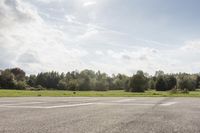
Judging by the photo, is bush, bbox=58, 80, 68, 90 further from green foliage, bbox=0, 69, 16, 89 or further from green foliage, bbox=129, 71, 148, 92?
green foliage, bbox=129, 71, 148, 92

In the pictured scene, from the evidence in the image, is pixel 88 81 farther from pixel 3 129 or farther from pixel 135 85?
pixel 3 129

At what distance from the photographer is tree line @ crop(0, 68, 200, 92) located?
386 feet

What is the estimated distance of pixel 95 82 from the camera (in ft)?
454

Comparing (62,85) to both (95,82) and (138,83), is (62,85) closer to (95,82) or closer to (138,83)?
(95,82)

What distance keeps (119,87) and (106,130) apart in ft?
495

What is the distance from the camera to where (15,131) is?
5.91 meters

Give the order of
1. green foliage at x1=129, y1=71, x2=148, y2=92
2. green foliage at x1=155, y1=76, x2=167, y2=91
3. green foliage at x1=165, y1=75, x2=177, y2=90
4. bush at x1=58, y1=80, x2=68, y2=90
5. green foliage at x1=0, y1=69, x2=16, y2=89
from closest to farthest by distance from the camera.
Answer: green foliage at x1=129, y1=71, x2=148, y2=92 < green foliage at x1=0, y1=69, x2=16, y2=89 < green foliage at x1=155, y1=76, x2=167, y2=91 < green foliage at x1=165, y1=75, x2=177, y2=90 < bush at x1=58, y1=80, x2=68, y2=90

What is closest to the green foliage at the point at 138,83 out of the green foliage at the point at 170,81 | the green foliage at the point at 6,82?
the green foliage at the point at 170,81

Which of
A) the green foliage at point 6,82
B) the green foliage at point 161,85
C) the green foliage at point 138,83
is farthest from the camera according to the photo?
the green foliage at point 161,85

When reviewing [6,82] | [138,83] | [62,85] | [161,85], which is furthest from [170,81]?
[6,82]

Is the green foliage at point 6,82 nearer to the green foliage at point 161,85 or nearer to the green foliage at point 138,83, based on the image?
the green foliage at point 138,83

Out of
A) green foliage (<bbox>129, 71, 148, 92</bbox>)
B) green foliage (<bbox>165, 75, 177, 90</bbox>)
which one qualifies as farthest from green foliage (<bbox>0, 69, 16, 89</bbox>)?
green foliage (<bbox>165, 75, 177, 90</bbox>)

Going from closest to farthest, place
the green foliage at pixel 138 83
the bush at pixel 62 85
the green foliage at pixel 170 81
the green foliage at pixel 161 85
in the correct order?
the green foliage at pixel 138 83 < the green foliage at pixel 161 85 < the green foliage at pixel 170 81 < the bush at pixel 62 85

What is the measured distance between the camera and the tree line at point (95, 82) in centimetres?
11755
